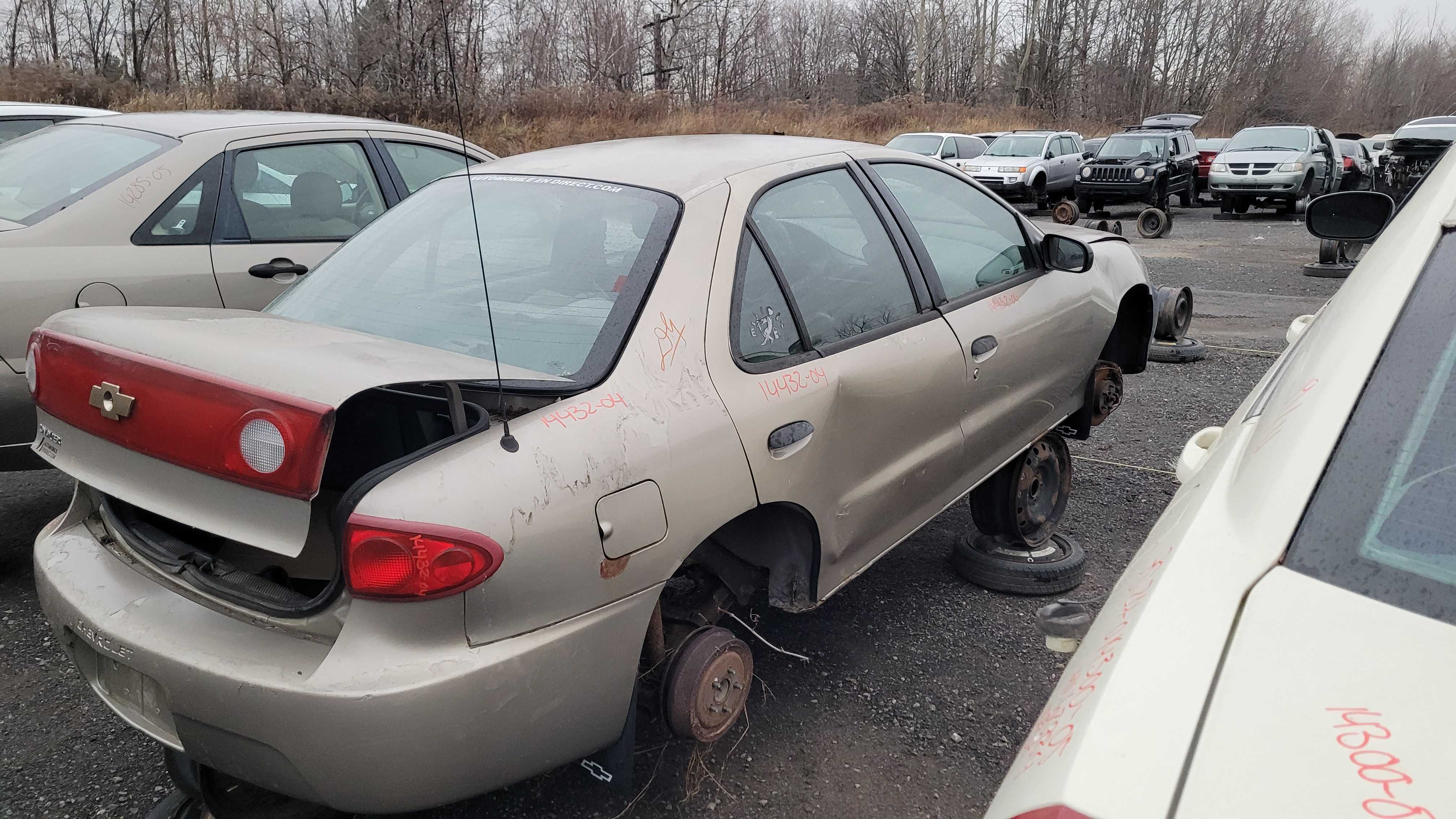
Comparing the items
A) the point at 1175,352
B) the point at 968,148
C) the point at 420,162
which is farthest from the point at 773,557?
the point at 968,148

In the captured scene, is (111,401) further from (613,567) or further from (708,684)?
(708,684)

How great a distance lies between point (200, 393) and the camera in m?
1.92

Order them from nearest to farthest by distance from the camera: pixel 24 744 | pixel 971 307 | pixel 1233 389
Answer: pixel 24 744 → pixel 971 307 → pixel 1233 389

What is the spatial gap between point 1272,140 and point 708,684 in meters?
22.4

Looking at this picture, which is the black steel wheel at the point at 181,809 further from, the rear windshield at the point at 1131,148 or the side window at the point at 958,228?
the rear windshield at the point at 1131,148

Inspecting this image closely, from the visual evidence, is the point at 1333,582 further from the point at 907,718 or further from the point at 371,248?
the point at 371,248

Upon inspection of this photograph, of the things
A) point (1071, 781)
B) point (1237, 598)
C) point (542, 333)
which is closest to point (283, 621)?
point (542, 333)

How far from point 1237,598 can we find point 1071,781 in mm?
329

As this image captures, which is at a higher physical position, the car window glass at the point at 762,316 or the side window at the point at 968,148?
the side window at the point at 968,148

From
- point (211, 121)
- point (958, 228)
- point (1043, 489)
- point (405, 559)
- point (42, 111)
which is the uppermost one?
point (42, 111)

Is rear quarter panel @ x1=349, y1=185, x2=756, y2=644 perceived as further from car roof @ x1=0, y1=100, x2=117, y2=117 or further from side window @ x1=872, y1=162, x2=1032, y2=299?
car roof @ x1=0, y1=100, x2=117, y2=117

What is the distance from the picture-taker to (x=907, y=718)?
3023mm

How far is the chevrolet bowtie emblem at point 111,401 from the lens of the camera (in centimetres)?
206

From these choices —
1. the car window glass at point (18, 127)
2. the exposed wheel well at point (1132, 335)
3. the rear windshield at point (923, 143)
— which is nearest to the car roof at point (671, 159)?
the exposed wheel well at point (1132, 335)
